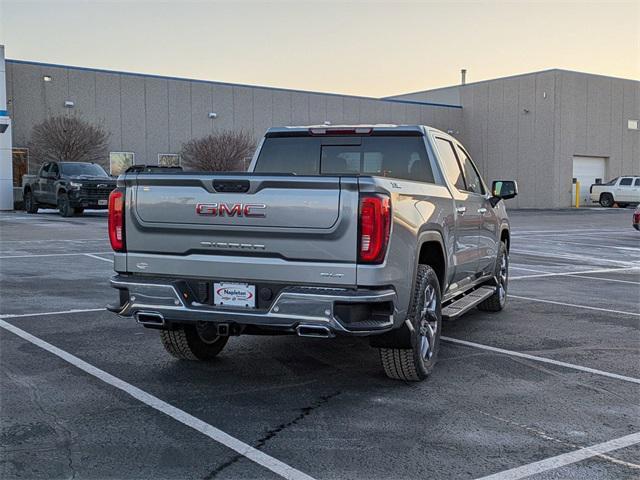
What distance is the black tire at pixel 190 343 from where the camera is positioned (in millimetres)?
6102

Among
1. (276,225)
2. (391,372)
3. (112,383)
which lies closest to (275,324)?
(276,225)

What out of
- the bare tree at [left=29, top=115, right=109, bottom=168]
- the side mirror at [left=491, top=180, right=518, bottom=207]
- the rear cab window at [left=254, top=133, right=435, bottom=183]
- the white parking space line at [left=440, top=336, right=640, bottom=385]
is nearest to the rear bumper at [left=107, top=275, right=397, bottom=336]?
the rear cab window at [left=254, top=133, right=435, bottom=183]

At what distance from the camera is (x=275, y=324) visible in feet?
16.3

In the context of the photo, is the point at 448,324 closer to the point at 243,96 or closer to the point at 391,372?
the point at 391,372

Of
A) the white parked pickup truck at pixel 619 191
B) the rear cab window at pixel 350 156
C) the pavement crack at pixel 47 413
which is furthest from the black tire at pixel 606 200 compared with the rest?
the pavement crack at pixel 47 413

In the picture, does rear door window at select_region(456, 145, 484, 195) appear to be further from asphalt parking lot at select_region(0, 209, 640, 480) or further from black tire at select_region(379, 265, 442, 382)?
black tire at select_region(379, 265, 442, 382)

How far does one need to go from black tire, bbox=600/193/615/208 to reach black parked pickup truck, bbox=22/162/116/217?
1210 inches

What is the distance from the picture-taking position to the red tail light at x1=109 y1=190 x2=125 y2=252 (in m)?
5.43

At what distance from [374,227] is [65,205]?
23129 mm

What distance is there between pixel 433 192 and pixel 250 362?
2.08 metres

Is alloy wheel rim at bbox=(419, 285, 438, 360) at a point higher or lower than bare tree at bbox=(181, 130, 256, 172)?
lower

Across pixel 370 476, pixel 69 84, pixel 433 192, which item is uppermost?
pixel 69 84

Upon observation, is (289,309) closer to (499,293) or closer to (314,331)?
(314,331)

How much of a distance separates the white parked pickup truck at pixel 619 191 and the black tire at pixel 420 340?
41.4 metres
